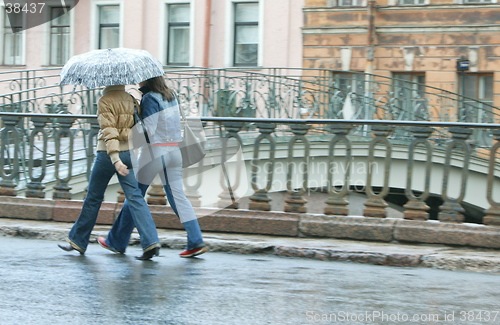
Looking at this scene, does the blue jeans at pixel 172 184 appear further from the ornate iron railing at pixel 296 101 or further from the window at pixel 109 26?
the window at pixel 109 26

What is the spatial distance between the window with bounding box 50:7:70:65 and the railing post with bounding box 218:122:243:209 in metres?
18.5

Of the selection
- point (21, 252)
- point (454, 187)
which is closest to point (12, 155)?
point (21, 252)

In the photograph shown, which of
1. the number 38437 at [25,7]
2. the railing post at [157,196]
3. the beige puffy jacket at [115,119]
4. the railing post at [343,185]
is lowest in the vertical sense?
the railing post at [157,196]

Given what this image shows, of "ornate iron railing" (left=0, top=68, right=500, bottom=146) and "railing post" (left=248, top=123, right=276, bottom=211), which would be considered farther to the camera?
"ornate iron railing" (left=0, top=68, right=500, bottom=146)

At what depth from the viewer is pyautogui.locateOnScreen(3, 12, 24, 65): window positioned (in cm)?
2692

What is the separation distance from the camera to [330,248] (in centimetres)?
790

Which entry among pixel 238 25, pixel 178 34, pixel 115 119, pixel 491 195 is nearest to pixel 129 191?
pixel 115 119

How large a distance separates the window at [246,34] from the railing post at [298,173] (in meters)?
15.2

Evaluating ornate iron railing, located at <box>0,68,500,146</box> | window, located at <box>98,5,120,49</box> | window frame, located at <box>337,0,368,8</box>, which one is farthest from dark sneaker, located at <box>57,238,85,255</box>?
window, located at <box>98,5,120,49</box>

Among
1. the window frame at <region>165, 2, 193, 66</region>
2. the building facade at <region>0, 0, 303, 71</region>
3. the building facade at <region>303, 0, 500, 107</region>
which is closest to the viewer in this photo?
the building facade at <region>303, 0, 500, 107</region>

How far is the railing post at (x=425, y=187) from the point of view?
848cm

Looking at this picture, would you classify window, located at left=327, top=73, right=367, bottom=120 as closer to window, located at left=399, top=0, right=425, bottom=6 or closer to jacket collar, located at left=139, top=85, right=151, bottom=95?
window, located at left=399, top=0, right=425, bottom=6

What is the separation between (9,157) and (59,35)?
17251mm

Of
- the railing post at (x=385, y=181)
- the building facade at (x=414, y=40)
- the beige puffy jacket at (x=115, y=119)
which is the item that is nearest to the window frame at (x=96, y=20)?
the building facade at (x=414, y=40)
